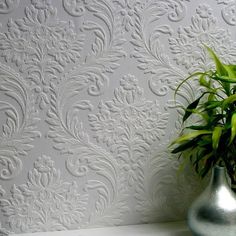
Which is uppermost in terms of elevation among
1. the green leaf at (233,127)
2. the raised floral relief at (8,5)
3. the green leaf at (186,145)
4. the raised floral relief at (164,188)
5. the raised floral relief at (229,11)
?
the raised floral relief at (229,11)

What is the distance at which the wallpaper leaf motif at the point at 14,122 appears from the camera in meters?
0.97

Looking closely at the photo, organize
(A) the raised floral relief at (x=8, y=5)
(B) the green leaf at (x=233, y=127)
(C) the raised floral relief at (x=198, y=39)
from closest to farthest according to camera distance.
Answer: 1. (B) the green leaf at (x=233, y=127)
2. (A) the raised floral relief at (x=8, y=5)
3. (C) the raised floral relief at (x=198, y=39)

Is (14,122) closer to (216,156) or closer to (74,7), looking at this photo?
(74,7)

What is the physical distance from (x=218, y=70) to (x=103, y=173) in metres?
0.45

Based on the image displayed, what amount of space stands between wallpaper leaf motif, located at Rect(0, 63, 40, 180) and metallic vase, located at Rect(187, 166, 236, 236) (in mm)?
493

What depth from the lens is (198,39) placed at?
106 centimetres

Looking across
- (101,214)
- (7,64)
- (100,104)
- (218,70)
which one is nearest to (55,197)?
(101,214)

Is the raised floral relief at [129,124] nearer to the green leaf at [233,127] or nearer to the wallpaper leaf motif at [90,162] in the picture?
the wallpaper leaf motif at [90,162]

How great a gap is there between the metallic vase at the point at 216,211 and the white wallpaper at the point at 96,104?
0.19m

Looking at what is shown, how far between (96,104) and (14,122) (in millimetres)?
239

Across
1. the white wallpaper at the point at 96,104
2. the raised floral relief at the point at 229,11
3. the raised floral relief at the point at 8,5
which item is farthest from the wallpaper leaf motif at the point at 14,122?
the raised floral relief at the point at 229,11

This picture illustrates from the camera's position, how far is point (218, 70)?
957 millimetres

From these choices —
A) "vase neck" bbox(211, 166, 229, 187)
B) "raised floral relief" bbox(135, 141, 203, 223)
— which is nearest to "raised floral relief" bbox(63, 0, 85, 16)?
"raised floral relief" bbox(135, 141, 203, 223)

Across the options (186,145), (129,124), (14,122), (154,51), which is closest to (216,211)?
(186,145)
